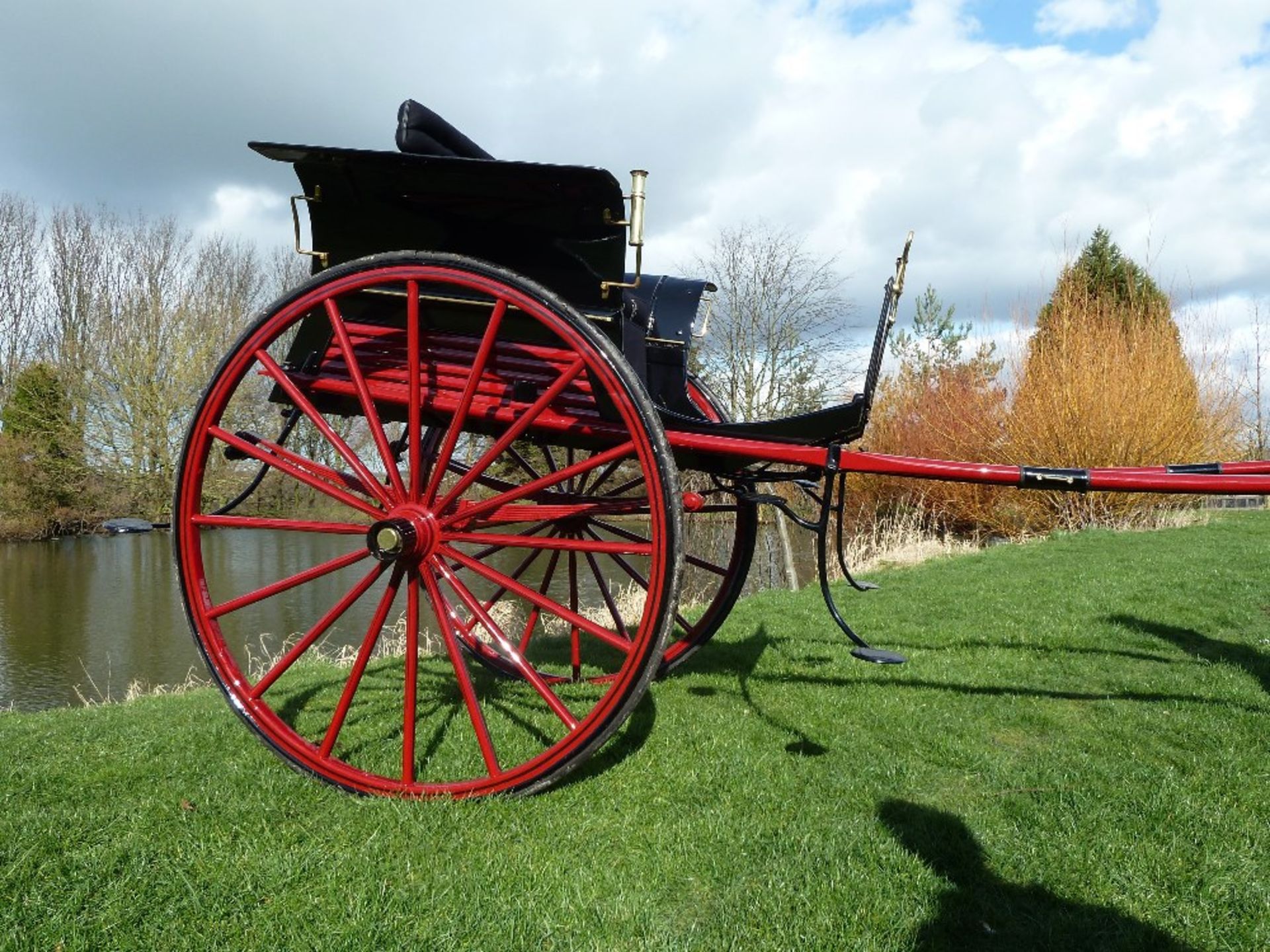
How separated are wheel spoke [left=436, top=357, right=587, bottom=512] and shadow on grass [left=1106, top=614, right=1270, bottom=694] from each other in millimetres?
3329

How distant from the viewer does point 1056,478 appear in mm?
2510

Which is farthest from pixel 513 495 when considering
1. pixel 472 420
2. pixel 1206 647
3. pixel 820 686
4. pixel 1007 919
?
pixel 1206 647

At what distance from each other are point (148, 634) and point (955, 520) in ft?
41.2

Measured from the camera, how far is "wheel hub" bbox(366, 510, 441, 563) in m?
2.42

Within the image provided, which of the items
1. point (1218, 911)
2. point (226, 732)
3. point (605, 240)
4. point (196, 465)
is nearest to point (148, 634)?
point (226, 732)

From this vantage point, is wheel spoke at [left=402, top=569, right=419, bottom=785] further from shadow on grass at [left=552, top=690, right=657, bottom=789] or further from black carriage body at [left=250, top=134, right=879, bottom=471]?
black carriage body at [left=250, top=134, right=879, bottom=471]

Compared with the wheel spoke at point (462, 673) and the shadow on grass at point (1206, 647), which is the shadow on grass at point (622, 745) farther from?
the shadow on grass at point (1206, 647)

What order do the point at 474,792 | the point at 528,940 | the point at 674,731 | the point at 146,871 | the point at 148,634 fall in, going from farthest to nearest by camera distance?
the point at 148,634, the point at 674,731, the point at 474,792, the point at 146,871, the point at 528,940

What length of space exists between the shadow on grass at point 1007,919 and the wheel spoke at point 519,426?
1559 mm

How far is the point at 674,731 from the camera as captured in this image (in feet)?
10.1

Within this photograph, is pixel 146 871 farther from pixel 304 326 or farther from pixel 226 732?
pixel 304 326

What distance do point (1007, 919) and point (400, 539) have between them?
1.81m

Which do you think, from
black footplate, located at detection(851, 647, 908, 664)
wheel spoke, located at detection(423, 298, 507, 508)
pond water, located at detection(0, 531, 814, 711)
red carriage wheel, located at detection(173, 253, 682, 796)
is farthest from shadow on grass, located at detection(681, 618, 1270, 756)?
pond water, located at detection(0, 531, 814, 711)

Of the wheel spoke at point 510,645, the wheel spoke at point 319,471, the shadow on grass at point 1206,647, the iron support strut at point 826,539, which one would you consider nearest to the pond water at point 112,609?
the wheel spoke at point 319,471
